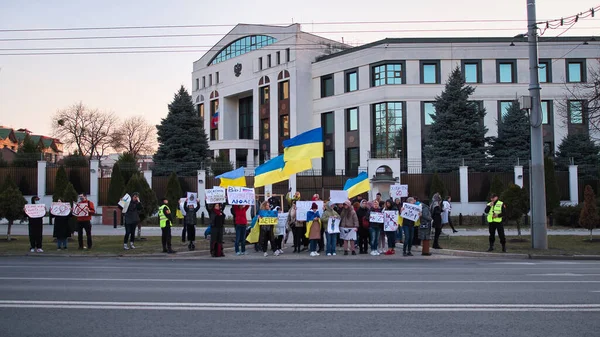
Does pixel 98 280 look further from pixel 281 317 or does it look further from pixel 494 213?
pixel 494 213

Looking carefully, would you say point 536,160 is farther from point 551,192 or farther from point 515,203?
point 551,192

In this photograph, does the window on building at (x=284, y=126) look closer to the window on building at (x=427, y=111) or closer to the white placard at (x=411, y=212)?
the window on building at (x=427, y=111)

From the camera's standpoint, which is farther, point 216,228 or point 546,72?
point 546,72

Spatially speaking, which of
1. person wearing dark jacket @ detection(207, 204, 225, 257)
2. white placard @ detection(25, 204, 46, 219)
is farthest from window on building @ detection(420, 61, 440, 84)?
white placard @ detection(25, 204, 46, 219)

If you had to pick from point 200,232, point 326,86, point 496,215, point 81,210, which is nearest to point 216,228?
point 81,210

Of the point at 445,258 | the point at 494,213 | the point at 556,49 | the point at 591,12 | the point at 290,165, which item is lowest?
the point at 445,258

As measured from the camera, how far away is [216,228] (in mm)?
17594

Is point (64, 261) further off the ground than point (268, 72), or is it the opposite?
point (268, 72)

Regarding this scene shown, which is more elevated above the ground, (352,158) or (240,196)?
(352,158)

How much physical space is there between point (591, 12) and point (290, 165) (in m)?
11.4

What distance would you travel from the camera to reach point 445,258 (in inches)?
674

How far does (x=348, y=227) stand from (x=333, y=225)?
1.67 feet

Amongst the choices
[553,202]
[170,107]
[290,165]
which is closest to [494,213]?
[290,165]

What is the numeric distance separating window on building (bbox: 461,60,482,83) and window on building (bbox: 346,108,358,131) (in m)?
10.8
